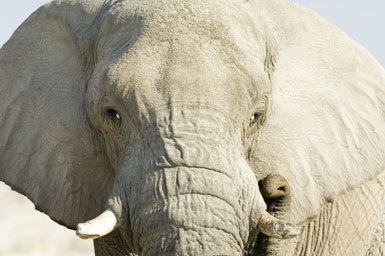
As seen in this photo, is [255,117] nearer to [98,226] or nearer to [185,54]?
[185,54]

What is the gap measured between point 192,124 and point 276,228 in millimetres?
623

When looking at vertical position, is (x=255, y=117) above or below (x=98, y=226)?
above

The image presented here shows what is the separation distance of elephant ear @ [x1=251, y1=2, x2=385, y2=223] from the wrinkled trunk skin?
593mm

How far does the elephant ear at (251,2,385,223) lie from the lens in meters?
6.72

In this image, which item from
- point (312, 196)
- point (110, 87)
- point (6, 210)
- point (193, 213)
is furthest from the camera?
point (6, 210)

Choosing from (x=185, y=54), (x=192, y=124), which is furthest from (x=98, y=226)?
(x=185, y=54)

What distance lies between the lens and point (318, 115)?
6973 millimetres

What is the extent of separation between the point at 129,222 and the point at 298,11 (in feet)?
5.76

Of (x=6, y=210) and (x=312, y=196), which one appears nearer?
(x=312, y=196)

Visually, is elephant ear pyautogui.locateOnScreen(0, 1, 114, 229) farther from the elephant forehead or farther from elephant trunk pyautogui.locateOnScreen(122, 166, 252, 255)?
elephant trunk pyautogui.locateOnScreen(122, 166, 252, 255)

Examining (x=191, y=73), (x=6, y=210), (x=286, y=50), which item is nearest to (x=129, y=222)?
(x=191, y=73)

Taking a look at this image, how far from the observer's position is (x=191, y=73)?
20.1ft

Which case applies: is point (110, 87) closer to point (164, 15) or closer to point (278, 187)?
point (164, 15)

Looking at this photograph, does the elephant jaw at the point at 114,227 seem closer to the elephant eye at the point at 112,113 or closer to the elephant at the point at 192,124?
the elephant at the point at 192,124
